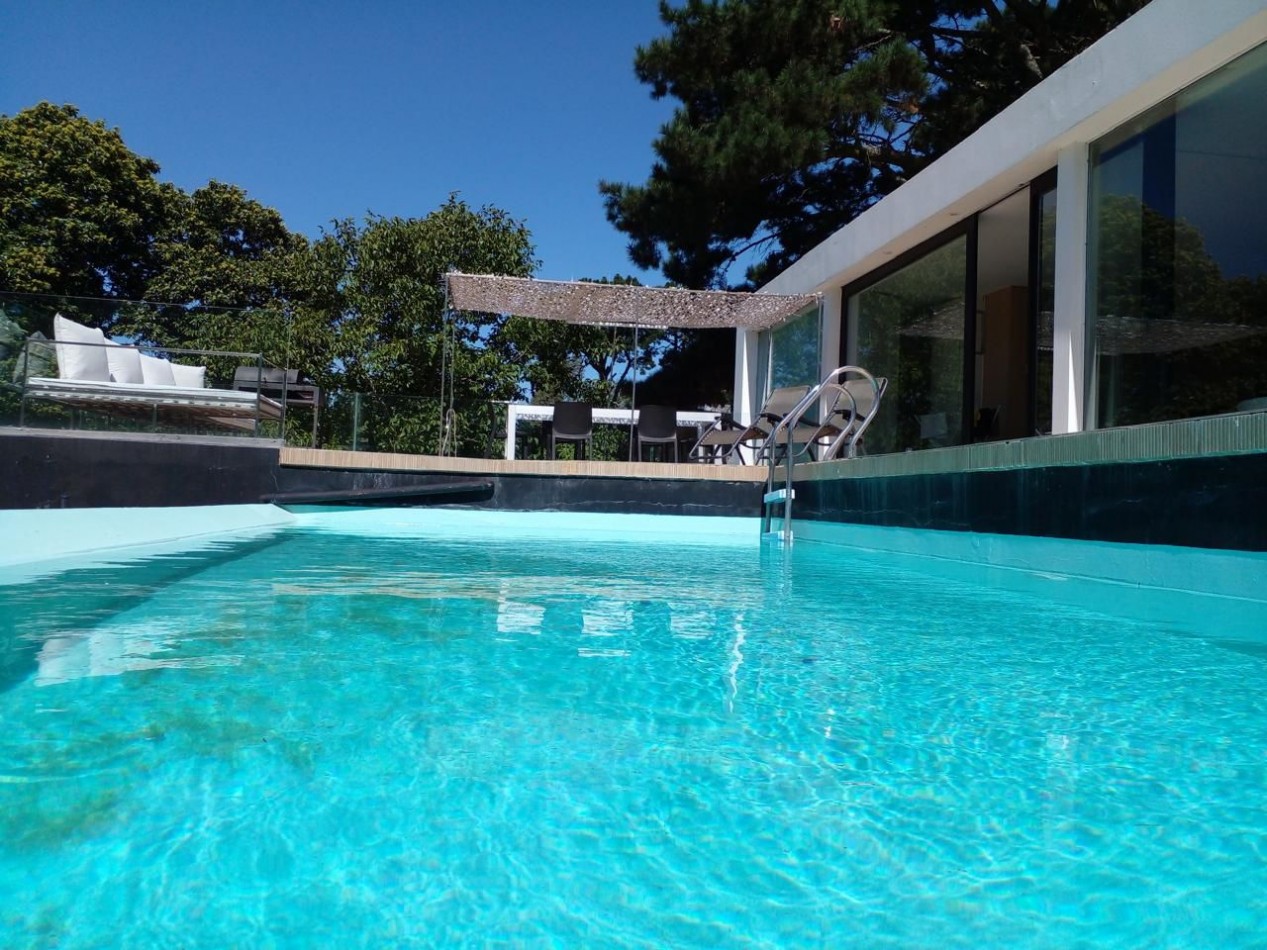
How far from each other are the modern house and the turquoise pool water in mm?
939

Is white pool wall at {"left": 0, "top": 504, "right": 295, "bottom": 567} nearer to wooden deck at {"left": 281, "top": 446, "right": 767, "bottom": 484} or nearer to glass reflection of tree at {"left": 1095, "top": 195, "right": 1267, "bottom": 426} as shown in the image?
wooden deck at {"left": 281, "top": 446, "right": 767, "bottom": 484}

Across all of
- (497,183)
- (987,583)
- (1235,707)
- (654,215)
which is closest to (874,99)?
(654,215)

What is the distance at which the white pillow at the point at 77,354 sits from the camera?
7660mm

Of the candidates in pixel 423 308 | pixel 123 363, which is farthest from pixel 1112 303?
pixel 423 308

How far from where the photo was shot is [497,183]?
19344 mm

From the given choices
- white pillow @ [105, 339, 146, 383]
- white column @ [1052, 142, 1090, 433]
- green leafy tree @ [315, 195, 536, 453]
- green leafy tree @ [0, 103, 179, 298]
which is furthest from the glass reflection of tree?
green leafy tree @ [0, 103, 179, 298]

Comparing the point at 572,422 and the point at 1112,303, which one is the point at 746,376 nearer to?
the point at 572,422

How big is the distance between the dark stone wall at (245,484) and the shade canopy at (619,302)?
222 centimetres

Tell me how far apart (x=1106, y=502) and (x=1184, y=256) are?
2430 mm

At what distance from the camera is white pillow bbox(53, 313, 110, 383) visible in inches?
302

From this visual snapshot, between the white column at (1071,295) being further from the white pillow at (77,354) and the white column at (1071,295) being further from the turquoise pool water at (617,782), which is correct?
the white pillow at (77,354)

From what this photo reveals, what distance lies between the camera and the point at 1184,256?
541cm

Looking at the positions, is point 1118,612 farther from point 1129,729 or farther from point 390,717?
point 390,717

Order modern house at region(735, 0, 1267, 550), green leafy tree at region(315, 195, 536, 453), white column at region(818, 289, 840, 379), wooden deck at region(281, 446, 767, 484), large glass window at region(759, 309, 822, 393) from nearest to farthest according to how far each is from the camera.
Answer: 1. modern house at region(735, 0, 1267, 550)
2. wooden deck at region(281, 446, 767, 484)
3. white column at region(818, 289, 840, 379)
4. large glass window at region(759, 309, 822, 393)
5. green leafy tree at region(315, 195, 536, 453)
